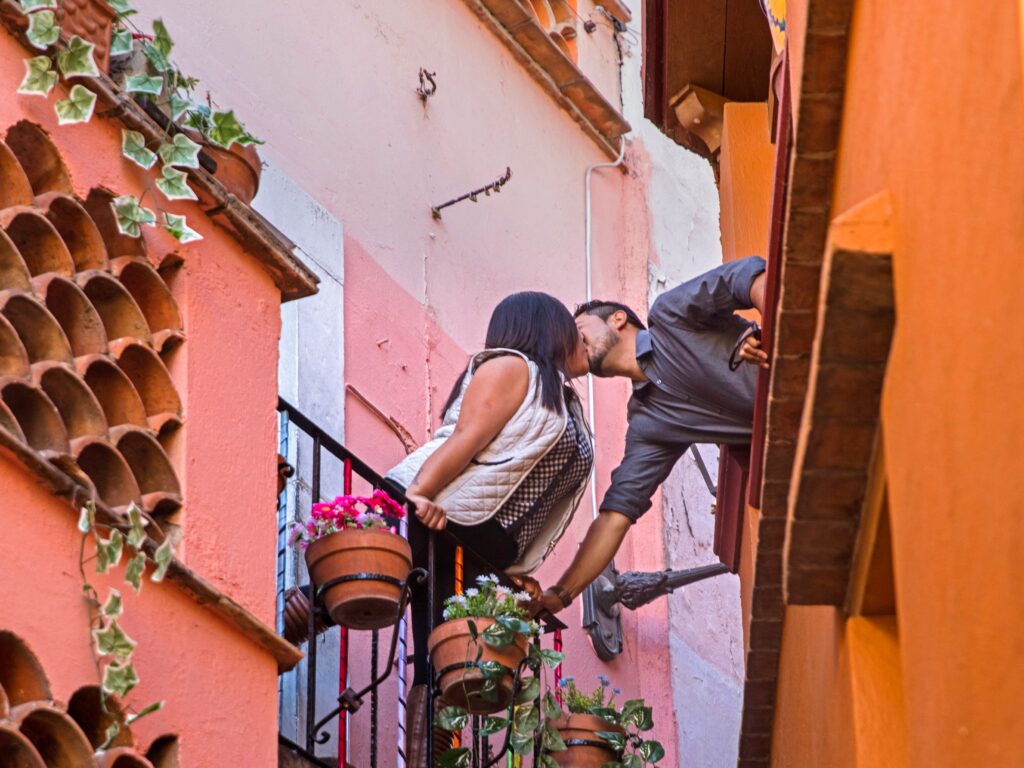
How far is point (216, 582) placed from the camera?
5367 millimetres

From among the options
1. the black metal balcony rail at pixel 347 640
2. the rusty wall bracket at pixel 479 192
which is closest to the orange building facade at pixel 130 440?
the black metal balcony rail at pixel 347 640

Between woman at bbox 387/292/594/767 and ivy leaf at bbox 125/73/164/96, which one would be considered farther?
woman at bbox 387/292/594/767

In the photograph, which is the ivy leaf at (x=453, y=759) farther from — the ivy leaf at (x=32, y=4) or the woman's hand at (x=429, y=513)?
the ivy leaf at (x=32, y=4)

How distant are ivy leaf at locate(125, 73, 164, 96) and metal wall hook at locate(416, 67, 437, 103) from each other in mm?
5081

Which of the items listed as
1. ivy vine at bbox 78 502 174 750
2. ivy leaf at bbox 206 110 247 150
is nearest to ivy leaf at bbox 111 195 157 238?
ivy leaf at bbox 206 110 247 150

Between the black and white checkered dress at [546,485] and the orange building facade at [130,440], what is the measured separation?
157 centimetres

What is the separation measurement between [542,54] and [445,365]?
3.03 metres

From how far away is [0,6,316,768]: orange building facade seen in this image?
4660 mm

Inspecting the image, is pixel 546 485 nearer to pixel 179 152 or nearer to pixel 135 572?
pixel 179 152

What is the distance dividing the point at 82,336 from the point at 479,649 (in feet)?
6.12

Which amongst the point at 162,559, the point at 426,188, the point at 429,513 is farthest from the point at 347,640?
the point at 426,188

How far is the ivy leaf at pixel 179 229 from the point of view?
5543 mm

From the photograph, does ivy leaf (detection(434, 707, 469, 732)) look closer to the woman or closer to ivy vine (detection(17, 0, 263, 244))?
the woman

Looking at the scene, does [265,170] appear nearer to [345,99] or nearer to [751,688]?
[345,99]
